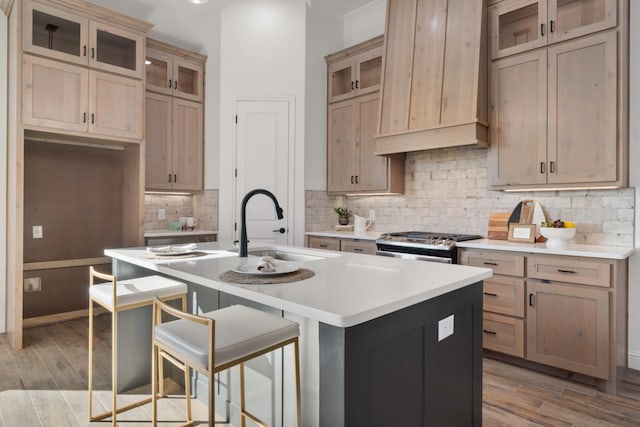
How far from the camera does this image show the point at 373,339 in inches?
48.9

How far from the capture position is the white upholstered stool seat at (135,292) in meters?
1.99

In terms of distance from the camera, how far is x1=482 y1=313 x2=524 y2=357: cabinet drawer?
2.88m

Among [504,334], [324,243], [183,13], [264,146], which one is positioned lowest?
[504,334]

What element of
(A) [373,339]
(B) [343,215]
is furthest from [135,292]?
(B) [343,215]

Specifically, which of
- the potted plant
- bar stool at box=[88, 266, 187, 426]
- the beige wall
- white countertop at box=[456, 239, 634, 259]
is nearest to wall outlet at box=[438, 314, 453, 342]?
bar stool at box=[88, 266, 187, 426]

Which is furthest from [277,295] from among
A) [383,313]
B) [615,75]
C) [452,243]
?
[615,75]

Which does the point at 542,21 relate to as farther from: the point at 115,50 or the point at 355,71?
the point at 115,50

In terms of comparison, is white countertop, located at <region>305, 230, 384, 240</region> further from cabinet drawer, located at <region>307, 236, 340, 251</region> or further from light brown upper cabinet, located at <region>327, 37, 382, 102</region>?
light brown upper cabinet, located at <region>327, 37, 382, 102</region>

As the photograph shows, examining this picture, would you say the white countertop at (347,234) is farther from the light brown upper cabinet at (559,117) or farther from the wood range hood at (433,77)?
the light brown upper cabinet at (559,117)

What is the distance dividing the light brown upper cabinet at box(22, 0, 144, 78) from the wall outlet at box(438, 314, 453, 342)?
3761 millimetres

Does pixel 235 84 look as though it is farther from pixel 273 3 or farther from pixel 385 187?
pixel 385 187

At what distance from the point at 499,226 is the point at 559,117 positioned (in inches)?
39.2

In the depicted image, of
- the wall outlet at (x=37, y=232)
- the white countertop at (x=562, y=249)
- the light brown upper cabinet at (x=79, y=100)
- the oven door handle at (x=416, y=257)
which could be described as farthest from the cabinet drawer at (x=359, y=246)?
the wall outlet at (x=37, y=232)

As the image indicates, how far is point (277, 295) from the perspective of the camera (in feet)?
4.36
